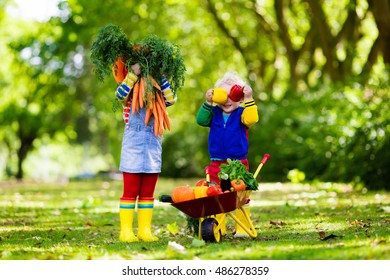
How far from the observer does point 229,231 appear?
795 cm

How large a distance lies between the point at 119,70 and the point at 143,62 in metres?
0.30

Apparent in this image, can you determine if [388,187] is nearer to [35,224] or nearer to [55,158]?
[35,224]

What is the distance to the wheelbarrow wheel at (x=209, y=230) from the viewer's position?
21.7 ft

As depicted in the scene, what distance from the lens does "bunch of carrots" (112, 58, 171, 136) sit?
6957mm

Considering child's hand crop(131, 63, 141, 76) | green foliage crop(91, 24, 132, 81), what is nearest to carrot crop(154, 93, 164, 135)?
child's hand crop(131, 63, 141, 76)

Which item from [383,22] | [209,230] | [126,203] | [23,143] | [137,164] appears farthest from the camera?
[23,143]

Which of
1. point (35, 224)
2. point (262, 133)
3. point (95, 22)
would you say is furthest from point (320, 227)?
point (95, 22)

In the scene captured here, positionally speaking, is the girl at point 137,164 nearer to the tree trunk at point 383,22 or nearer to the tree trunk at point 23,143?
the tree trunk at point 383,22

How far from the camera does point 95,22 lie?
2102 centimetres

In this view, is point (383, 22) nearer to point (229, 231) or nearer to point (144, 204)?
point (229, 231)

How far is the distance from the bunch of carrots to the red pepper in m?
0.73

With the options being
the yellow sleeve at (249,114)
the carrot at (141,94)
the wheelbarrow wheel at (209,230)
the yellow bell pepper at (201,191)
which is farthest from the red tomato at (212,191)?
the carrot at (141,94)

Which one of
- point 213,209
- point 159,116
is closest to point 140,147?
point 159,116

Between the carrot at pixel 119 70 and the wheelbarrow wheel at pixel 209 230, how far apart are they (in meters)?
1.76
